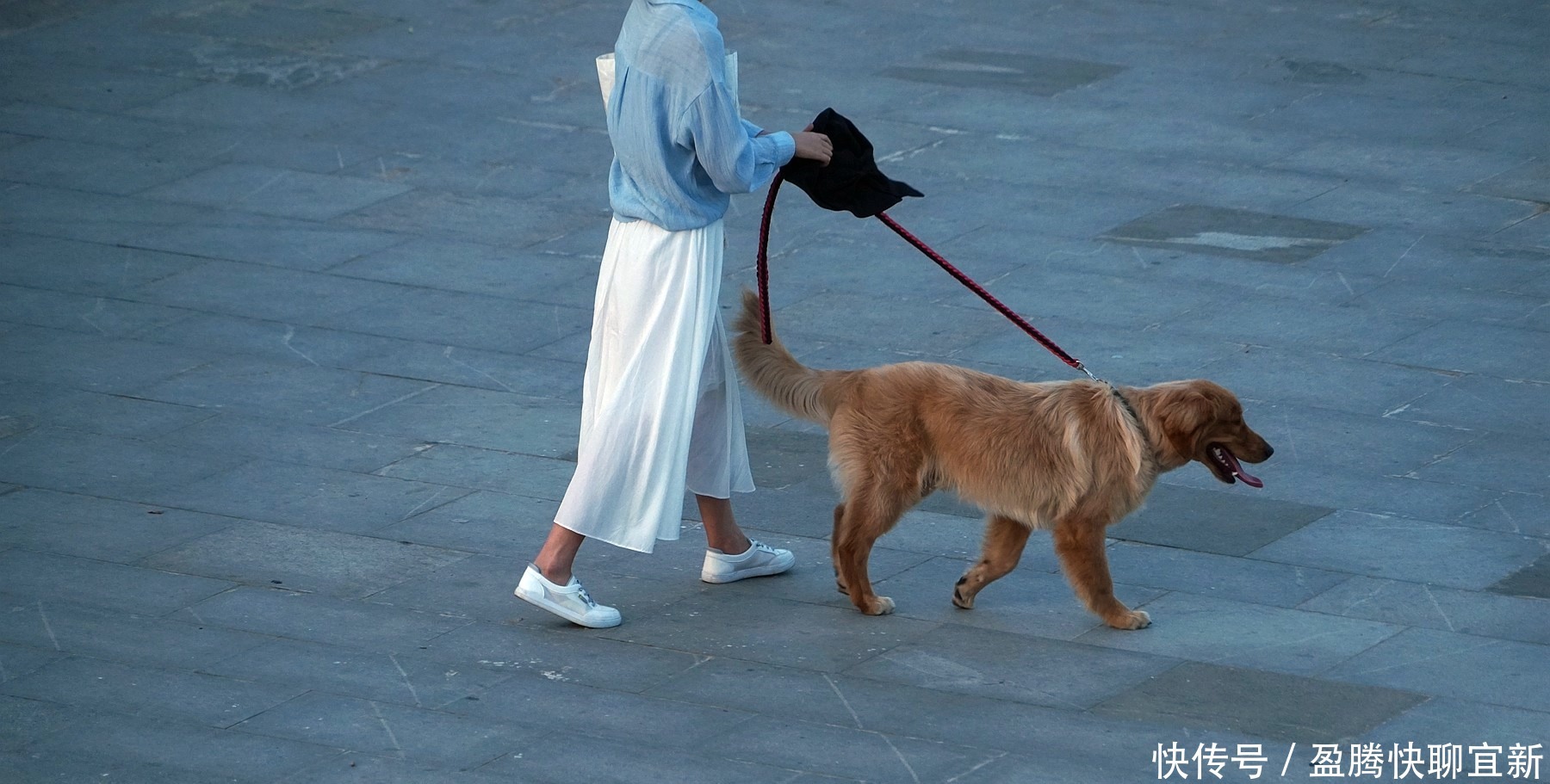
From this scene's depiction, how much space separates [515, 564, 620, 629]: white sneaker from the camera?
634cm

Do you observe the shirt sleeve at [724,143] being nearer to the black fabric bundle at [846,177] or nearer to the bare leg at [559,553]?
the black fabric bundle at [846,177]

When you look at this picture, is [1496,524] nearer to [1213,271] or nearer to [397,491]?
[1213,271]

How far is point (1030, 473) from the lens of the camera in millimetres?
6266

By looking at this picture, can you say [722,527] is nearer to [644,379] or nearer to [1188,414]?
[644,379]

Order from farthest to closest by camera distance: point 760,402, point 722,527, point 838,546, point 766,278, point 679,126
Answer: point 760,402
point 722,527
point 838,546
point 766,278
point 679,126

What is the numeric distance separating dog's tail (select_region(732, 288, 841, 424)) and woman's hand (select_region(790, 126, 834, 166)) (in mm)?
605

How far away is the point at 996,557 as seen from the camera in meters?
6.57

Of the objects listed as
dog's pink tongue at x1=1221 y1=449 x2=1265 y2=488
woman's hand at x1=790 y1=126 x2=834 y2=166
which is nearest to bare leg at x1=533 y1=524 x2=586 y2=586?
woman's hand at x1=790 y1=126 x2=834 y2=166

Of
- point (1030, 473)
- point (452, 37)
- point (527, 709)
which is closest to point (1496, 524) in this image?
point (1030, 473)

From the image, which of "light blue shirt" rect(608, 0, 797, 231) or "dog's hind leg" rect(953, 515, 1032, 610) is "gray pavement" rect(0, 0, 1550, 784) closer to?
"dog's hind leg" rect(953, 515, 1032, 610)

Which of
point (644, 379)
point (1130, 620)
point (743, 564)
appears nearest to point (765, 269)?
point (644, 379)

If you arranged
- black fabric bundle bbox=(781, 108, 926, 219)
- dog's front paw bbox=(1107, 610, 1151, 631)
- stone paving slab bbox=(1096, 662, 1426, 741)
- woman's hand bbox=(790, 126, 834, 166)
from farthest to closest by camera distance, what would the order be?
dog's front paw bbox=(1107, 610, 1151, 631) → black fabric bundle bbox=(781, 108, 926, 219) → woman's hand bbox=(790, 126, 834, 166) → stone paving slab bbox=(1096, 662, 1426, 741)

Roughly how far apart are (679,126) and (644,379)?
0.85 m

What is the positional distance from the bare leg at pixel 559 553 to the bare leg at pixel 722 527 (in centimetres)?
54
